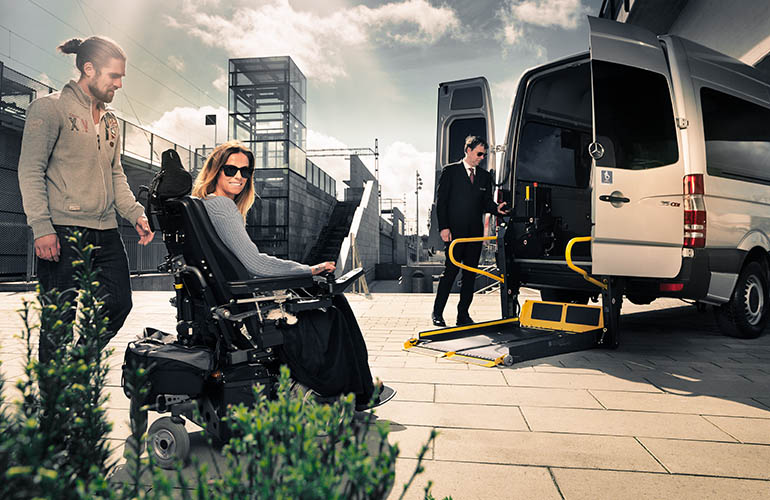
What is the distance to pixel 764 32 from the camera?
678cm

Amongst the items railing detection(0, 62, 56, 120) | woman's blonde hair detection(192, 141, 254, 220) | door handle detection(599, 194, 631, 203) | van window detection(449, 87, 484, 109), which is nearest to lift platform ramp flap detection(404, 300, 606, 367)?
door handle detection(599, 194, 631, 203)

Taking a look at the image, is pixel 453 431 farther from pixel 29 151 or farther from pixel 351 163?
pixel 351 163

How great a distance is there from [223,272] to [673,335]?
5082mm

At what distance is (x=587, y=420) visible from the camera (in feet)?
8.57

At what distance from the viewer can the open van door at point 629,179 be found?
403cm

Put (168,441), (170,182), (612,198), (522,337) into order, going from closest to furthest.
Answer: (168,441) < (170,182) < (612,198) < (522,337)

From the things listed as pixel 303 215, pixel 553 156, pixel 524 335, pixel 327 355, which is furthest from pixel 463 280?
pixel 303 215

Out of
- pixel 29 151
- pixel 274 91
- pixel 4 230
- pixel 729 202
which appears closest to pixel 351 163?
pixel 274 91

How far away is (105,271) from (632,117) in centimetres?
442

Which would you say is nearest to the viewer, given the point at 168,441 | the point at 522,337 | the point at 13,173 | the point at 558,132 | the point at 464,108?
the point at 168,441

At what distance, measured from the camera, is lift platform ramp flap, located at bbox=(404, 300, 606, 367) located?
393 cm

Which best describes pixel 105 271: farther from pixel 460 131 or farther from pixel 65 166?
pixel 460 131

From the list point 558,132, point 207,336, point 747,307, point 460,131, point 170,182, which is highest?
point 460,131

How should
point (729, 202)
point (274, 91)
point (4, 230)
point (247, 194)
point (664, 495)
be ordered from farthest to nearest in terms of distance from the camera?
point (274, 91)
point (4, 230)
point (729, 202)
point (247, 194)
point (664, 495)
